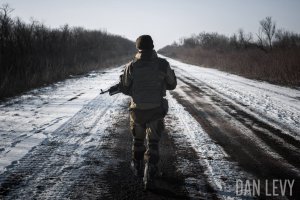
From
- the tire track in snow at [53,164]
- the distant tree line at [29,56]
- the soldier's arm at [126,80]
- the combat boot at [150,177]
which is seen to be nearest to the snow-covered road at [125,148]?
the tire track in snow at [53,164]

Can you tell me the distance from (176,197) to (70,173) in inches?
61.6

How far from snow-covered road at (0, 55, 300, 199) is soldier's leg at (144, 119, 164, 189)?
0.19 meters

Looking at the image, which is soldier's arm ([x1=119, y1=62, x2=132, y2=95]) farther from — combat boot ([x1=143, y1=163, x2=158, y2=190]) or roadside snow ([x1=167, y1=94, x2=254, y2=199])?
roadside snow ([x1=167, y1=94, x2=254, y2=199])

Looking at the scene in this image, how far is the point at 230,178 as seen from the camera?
4445 mm

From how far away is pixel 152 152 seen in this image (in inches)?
170

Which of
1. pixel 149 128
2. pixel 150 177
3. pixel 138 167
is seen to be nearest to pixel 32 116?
pixel 138 167

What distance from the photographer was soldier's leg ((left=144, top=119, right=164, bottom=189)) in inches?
166

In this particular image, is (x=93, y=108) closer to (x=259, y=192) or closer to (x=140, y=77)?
(x=140, y=77)

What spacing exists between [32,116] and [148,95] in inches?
203

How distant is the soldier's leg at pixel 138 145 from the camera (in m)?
4.43

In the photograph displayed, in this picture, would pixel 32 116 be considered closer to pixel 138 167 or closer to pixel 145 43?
pixel 138 167

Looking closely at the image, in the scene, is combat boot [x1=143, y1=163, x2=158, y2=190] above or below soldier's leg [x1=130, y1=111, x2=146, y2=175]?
below

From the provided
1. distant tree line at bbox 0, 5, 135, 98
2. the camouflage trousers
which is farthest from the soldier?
distant tree line at bbox 0, 5, 135, 98

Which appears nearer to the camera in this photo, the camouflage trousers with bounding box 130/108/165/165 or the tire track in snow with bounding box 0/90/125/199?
the tire track in snow with bounding box 0/90/125/199
